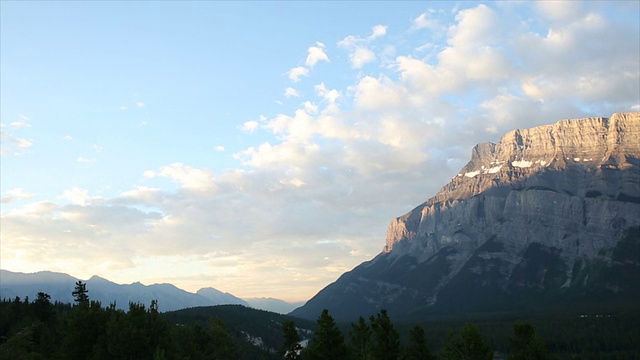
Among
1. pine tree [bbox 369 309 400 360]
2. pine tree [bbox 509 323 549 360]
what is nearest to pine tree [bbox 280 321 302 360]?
pine tree [bbox 369 309 400 360]

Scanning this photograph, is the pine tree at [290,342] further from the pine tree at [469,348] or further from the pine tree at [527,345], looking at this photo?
the pine tree at [527,345]

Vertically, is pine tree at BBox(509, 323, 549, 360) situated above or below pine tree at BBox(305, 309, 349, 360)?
below

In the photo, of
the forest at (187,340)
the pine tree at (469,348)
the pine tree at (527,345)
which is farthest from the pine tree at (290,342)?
the pine tree at (527,345)

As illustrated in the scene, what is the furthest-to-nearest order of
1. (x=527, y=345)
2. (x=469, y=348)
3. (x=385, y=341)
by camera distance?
(x=385, y=341) < (x=469, y=348) < (x=527, y=345)

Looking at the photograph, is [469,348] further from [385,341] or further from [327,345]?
[327,345]

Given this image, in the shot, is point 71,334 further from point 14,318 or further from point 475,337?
point 14,318

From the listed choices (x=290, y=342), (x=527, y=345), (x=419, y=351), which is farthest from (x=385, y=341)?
(x=527, y=345)

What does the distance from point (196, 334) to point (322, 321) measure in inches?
856

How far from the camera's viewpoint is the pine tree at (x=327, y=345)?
64125 millimetres

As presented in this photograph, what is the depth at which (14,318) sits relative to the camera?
10394cm

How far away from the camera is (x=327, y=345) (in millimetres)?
64562

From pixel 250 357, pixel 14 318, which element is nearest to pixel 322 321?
pixel 14 318

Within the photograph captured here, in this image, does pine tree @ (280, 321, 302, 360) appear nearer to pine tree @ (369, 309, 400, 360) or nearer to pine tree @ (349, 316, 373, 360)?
pine tree @ (349, 316, 373, 360)

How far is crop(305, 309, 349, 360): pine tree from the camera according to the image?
210ft
